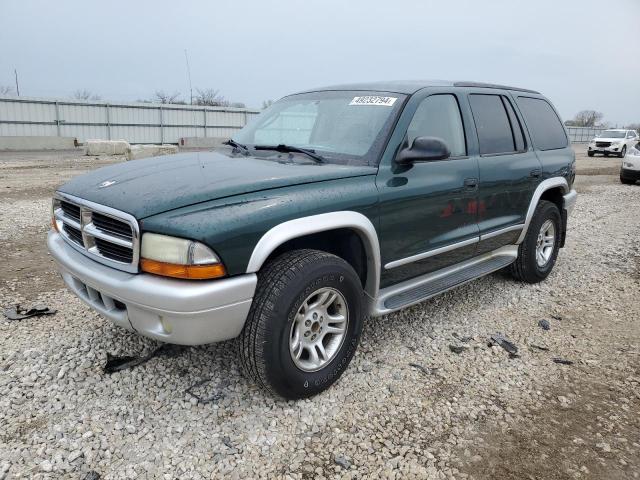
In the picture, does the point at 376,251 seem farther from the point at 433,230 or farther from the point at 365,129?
the point at 365,129

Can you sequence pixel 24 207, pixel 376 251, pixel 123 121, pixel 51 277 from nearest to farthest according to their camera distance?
pixel 376 251 → pixel 51 277 → pixel 24 207 → pixel 123 121

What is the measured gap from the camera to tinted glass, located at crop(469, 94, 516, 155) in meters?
4.09

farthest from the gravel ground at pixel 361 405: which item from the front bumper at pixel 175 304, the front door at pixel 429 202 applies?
the front door at pixel 429 202

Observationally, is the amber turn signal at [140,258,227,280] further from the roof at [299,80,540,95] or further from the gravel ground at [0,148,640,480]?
the roof at [299,80,540,95]

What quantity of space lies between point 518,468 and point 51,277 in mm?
4329

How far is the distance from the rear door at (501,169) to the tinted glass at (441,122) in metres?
0.22

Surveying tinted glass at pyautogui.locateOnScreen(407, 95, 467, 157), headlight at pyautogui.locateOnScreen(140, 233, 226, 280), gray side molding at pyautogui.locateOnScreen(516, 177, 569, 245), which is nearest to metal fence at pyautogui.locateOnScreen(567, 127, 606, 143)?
gray side molding at pyautogui.locateOnScreen(516, 177, 569, 245)

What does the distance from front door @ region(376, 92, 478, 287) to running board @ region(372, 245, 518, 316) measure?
62mm

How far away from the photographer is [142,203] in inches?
99.7

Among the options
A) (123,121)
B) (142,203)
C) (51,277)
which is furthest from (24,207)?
(123,121)

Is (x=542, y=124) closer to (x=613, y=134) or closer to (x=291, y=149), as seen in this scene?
(x=291, y=149)

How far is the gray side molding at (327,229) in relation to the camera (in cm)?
255

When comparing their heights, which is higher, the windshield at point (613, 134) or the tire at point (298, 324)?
the tire at point (298, 324)

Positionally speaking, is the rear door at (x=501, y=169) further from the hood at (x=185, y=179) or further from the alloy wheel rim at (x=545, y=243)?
the hood at (x=185, y=179)
